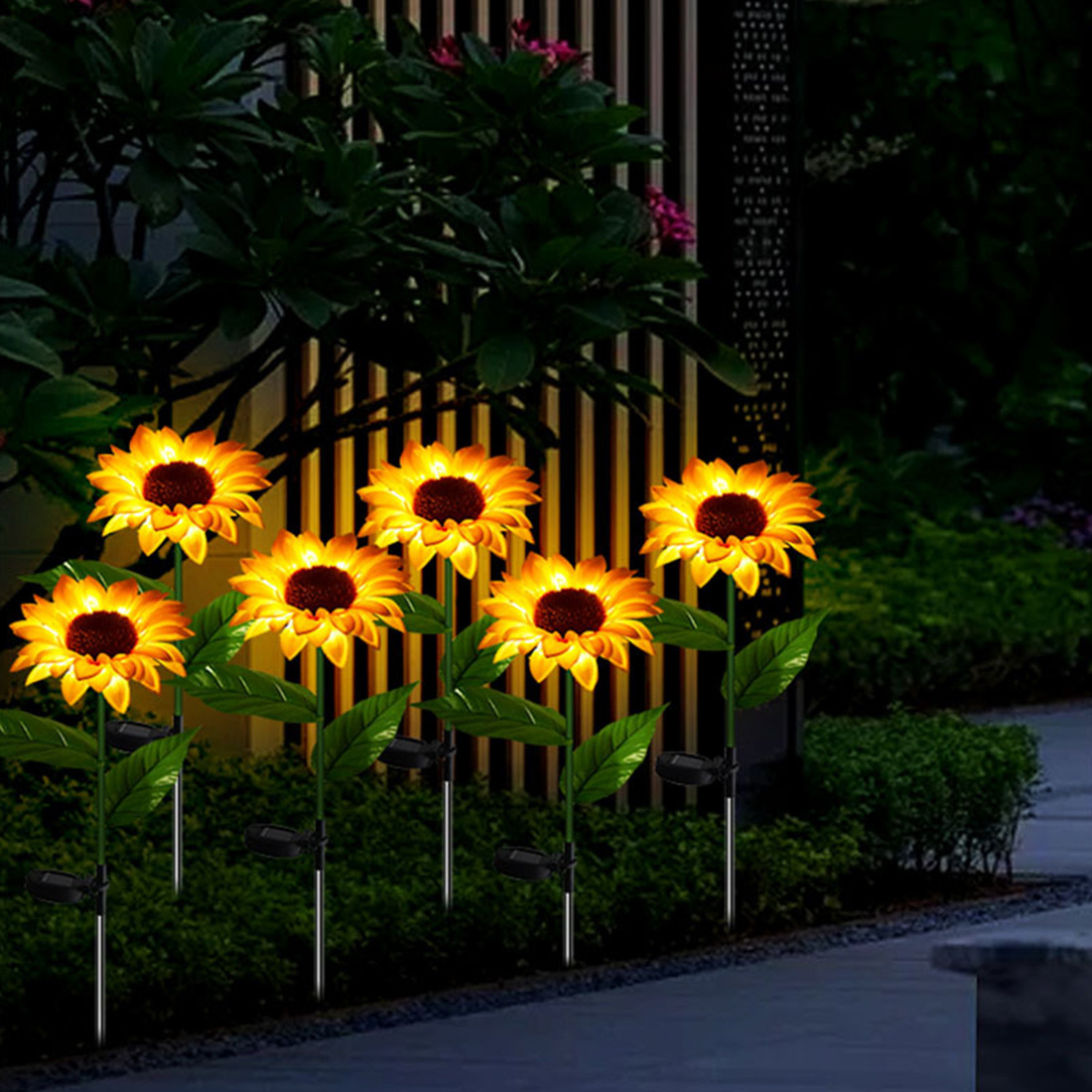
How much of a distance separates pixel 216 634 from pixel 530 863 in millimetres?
1116

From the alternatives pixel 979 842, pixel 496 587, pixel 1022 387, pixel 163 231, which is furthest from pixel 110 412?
pixel 1022 387

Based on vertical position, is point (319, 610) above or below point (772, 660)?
above

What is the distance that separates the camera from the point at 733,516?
935 centimetres

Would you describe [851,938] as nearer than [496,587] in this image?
No

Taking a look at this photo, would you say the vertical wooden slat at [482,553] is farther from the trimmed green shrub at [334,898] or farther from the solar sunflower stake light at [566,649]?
the solar sunflower stake light at [566,649]

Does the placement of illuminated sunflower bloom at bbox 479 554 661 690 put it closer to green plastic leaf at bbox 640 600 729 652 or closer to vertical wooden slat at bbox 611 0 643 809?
green plastic leaf at bbox 640 600 729 652

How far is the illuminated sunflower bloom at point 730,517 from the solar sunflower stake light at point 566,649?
21cm

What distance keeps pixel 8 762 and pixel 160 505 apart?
2209 millimetres

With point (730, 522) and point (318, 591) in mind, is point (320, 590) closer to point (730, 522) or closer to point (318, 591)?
point (318, 591)

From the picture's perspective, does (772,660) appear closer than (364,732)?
No

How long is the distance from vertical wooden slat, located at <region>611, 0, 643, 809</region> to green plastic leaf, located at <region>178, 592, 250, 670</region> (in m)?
2.42

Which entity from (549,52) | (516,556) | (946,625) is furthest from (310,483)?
(946,625)

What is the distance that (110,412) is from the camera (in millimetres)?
9828

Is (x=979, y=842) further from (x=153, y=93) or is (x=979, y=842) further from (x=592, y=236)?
(x=153, y=93)
